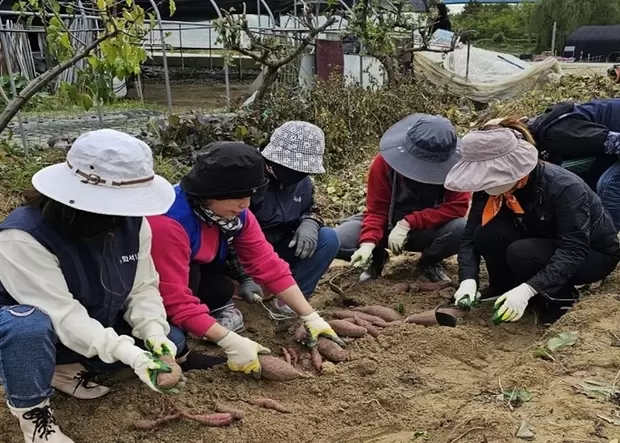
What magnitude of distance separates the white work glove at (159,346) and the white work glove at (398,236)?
151cm

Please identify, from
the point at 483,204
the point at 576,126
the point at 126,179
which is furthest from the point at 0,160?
the point at 576,126

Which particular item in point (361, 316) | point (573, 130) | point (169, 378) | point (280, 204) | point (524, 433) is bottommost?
point (361, 316)

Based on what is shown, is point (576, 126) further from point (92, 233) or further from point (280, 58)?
point (280, 58)

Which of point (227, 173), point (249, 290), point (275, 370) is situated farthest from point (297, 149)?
point (275, 370)

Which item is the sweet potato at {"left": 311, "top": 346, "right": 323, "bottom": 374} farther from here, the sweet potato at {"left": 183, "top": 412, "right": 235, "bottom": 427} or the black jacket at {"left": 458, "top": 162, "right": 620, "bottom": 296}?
the black jacket at {"left": 458, "top": 162, "right": 620, "bottom": 296}

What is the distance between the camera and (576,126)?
3023mm

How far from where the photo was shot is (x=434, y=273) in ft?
11.3

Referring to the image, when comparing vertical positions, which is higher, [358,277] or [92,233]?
[92,233]

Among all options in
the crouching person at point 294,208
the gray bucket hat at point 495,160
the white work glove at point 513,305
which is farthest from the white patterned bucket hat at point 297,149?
the white work glove at point 513,305

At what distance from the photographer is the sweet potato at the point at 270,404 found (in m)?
2.12

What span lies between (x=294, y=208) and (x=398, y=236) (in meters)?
0.58

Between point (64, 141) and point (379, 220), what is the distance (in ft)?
9.02

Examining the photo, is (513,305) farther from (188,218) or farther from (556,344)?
(188,218)

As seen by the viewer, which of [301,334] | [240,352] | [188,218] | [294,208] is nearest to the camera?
[240,352]
